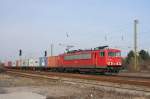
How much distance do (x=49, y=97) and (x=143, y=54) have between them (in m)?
73.9

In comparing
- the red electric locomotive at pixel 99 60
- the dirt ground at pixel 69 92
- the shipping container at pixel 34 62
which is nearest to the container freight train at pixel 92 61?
the red electric locomotive at pixel 99 60

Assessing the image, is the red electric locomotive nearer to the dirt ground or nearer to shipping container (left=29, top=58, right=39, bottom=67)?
the dirt ground

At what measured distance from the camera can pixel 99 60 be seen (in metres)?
34.4

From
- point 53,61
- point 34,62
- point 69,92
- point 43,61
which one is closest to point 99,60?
point 53,61

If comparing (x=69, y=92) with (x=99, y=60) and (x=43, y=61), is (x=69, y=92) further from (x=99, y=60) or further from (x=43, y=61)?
(x=43, y=61)

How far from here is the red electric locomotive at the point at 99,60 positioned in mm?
33500

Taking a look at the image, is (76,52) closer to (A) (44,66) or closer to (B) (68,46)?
(A) (44,66)

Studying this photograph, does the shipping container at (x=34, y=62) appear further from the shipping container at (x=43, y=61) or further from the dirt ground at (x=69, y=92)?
the dirt ground at (x=69, y=92)

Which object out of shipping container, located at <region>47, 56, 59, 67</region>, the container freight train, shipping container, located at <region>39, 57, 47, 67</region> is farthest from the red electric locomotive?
shipping container, located at <region>39, 57, 47, 67</region>

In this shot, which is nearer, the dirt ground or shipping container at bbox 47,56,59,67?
the dirt ground

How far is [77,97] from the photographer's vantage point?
12.9 metres

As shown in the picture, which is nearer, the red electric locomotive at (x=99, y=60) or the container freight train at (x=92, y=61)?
the red electric locomotive at (x=99, y=60)

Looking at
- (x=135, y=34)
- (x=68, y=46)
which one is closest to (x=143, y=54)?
(x=68, y=46)

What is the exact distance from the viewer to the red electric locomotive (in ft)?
110
